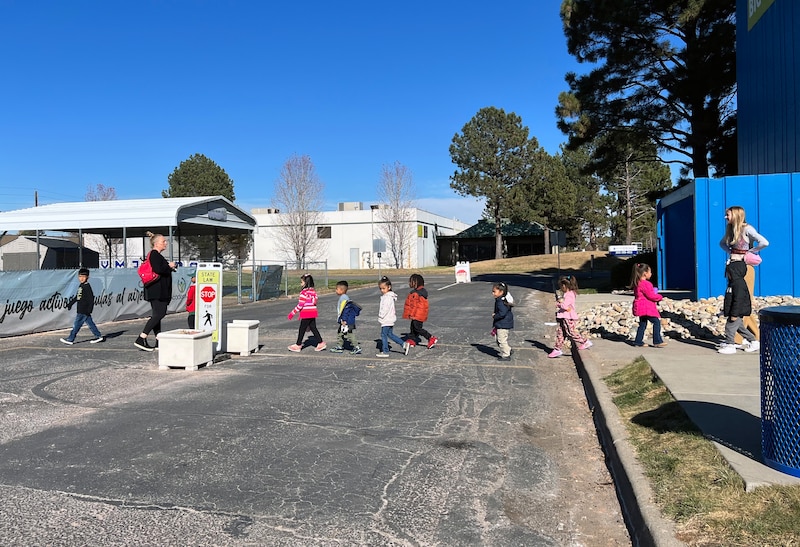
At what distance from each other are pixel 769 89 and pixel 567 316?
888 cm

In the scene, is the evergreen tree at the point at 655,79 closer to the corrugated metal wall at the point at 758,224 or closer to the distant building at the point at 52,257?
the corrugated metal wall at the point at 758,224

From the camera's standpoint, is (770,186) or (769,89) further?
(769,89)

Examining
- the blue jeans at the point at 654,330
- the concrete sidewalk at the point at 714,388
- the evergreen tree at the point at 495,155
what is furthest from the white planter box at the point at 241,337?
the evergreen tree at the point at 495,155

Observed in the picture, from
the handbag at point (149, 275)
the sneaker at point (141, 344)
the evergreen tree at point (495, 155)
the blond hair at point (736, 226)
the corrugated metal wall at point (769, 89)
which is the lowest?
the sneaker at point (141, 344)

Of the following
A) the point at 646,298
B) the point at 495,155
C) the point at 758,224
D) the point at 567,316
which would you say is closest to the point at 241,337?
the point at 567,316

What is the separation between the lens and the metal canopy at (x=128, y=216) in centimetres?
2159

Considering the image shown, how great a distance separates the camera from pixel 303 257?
57.2 m

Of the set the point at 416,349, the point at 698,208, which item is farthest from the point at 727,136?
the point at 416,349

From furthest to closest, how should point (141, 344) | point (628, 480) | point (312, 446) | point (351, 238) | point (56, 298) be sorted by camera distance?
point (351, 238), point (56, 298), point (141, 344), point (312, 446), point (628, 480)

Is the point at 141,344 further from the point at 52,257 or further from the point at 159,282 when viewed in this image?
the point at 52,257

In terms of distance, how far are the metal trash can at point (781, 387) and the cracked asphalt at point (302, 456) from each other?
3.64 ft

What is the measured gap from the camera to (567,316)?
9680 mm

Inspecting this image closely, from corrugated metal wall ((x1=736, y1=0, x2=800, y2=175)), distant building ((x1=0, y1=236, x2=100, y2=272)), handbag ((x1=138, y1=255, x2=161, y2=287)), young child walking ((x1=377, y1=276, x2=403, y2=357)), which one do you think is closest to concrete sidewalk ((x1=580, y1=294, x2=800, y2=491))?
young child walking ((x1=377, y1=276, x2=403, y2=357))

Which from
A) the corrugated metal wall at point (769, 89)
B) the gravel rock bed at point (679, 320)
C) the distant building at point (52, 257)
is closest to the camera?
the gravel rock bed at point (679, 320)
